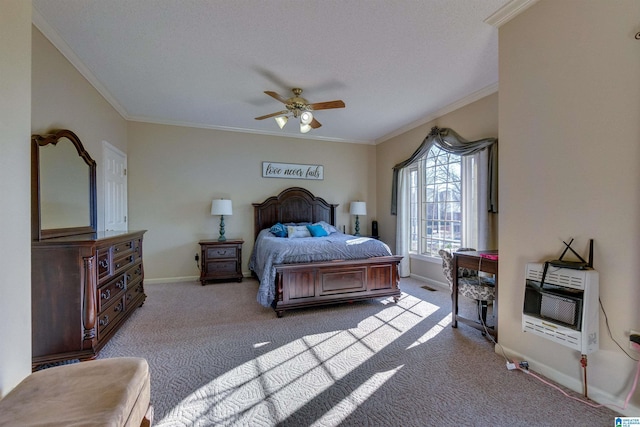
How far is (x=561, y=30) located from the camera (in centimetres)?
187

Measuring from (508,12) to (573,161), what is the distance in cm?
128

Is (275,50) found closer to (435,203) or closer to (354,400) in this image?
(354,400)

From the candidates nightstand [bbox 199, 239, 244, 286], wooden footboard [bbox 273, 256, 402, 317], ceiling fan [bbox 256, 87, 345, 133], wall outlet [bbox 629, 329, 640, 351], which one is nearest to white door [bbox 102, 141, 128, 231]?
nightstand [bbox 199, 239, 244, 286]

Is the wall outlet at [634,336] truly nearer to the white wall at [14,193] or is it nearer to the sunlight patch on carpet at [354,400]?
the sunlight patch on carpet at [354,400]

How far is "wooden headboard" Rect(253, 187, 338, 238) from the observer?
518cm

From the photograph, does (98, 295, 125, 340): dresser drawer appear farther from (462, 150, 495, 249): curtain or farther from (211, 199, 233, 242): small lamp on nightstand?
(462, 150, 495, 249): curtain

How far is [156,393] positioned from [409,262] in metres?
4.21

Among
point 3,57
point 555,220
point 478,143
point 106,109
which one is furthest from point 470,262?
point 106,109

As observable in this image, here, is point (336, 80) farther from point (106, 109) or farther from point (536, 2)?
point (106, 109)

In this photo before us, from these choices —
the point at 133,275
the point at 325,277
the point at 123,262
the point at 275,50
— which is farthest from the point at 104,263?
the point at 275,50

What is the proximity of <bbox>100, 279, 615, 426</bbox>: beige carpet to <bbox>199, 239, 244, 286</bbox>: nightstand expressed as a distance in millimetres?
1208

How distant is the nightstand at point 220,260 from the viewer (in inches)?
180

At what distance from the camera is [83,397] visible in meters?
1.06

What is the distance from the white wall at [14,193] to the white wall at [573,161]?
9.84 ft
